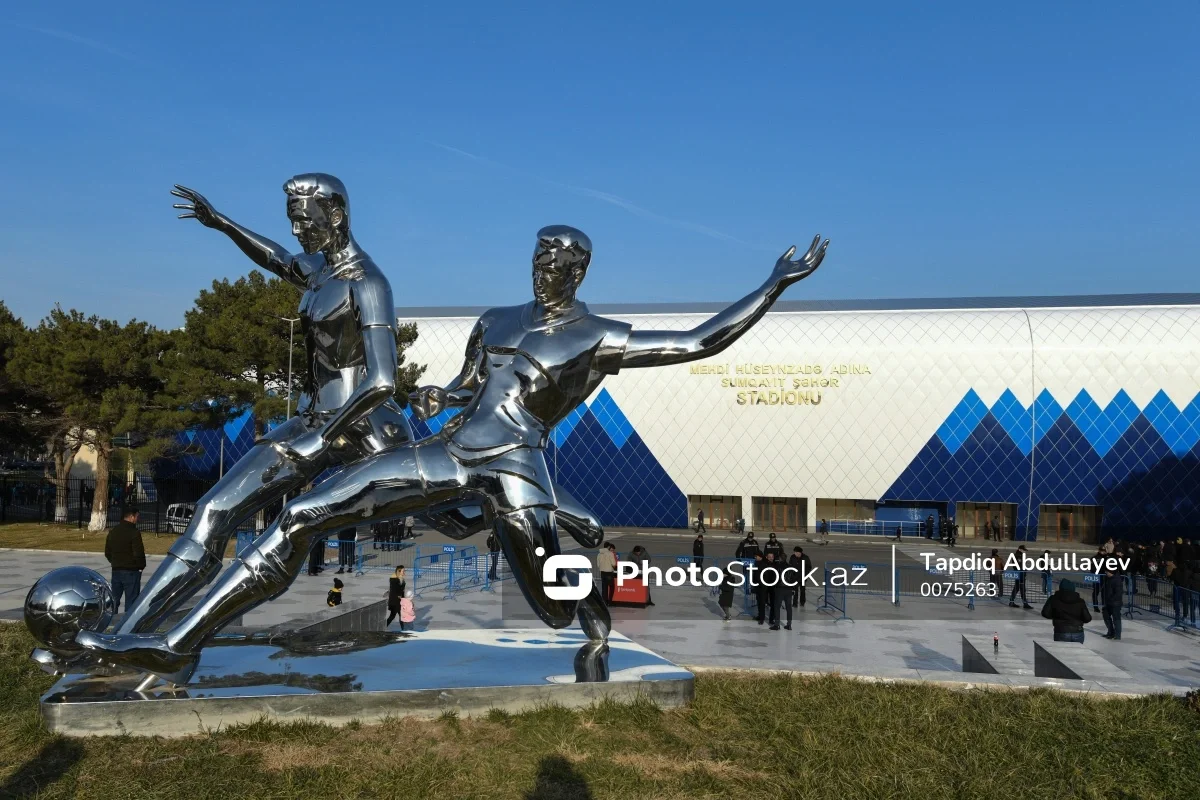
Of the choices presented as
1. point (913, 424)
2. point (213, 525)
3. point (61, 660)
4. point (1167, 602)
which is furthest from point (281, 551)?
point (913, 424)

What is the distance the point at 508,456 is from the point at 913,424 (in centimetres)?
3720

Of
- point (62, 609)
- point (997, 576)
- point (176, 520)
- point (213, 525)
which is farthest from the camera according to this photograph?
point (176, 520)

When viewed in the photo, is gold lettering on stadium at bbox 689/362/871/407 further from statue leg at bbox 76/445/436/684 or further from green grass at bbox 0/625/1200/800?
statue leg at bbox 76/445/436/684

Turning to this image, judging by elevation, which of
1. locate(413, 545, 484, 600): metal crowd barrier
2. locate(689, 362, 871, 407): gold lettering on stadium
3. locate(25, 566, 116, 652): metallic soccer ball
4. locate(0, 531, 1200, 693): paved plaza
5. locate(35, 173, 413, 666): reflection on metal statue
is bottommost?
locate(0, 531, 1200, 693): paved plaza

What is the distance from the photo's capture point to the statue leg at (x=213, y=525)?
6.71 m

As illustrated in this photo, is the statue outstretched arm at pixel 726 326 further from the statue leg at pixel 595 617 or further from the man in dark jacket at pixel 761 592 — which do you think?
the man in dark jacket at pixel 761 592

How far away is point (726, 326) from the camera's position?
676cm

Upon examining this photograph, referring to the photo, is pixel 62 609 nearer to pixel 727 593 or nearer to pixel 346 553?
pixel 727 593

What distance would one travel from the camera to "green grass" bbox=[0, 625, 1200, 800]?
5793mm

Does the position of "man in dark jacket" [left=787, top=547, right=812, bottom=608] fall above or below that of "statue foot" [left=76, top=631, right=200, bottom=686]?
below

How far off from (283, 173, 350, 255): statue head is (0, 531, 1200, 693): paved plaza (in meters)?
6.05

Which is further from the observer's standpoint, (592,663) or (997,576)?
(997,576)

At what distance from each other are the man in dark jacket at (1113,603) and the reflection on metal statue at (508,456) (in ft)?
39.9

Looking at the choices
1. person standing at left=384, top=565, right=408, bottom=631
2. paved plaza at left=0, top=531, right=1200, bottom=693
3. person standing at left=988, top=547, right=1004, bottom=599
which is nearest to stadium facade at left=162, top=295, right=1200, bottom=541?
person standing at left=988, top=547, right=1004, bottom=599
